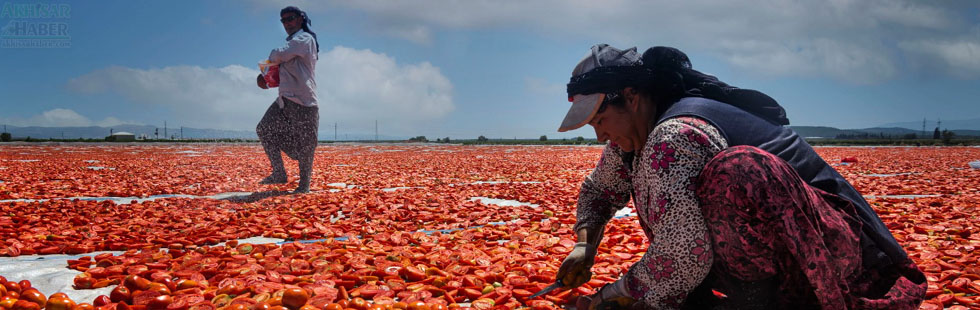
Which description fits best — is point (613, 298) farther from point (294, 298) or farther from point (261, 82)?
point (261, 82)

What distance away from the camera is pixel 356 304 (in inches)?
72.0

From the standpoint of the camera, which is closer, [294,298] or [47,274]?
[294,298]

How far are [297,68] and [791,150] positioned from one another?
16.4ft

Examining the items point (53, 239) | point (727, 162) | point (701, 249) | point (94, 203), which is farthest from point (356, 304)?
point (94, 203)

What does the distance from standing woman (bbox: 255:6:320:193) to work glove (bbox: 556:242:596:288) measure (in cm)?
Result: 425

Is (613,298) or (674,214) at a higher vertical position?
(674,214)

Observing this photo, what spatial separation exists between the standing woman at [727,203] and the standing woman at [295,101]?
175 inches

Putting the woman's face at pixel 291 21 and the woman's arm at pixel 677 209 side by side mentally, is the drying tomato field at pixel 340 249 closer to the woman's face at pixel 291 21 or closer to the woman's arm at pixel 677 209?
the woman's arm at pixel 677 209

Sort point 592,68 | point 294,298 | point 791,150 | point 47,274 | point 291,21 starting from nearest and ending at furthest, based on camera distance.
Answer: point 791,150
point 592,68
point 294,298
point 47,274
point 291,21

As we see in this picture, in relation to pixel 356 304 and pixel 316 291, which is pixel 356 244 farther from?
pixel 356 304

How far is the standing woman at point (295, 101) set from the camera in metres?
5.24

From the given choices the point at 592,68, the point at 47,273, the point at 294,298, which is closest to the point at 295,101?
the point at 47,273

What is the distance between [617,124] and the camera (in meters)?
1.57

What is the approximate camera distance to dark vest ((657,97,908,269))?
1.38m
